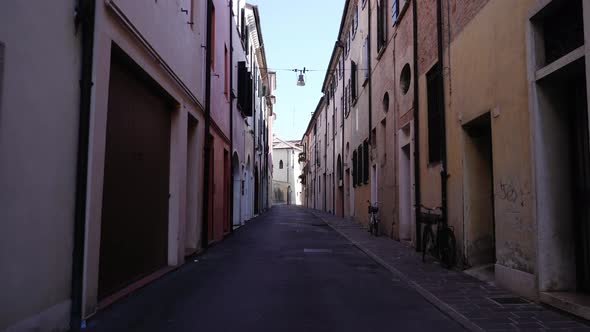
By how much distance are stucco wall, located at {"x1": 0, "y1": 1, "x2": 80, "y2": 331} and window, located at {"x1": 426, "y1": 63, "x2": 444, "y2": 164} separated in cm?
695

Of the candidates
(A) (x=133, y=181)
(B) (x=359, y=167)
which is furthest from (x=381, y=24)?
(A) (x=133, y=181)

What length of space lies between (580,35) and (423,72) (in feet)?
18.4

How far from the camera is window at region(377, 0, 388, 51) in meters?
15.5

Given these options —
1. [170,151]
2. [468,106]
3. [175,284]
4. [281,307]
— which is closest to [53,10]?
[281,307]

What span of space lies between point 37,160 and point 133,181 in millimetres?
2930

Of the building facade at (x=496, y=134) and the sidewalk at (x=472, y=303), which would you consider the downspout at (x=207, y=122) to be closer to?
the sidewalk at (x=472, y=303)

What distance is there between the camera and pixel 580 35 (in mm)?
5230

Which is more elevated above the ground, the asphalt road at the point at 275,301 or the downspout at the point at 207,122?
the downspout at the point at 207,122

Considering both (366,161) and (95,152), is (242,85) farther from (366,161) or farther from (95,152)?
(95,152)

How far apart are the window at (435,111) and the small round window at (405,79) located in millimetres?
2273

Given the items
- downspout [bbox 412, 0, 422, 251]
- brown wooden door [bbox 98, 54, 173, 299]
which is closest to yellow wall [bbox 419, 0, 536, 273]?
downspout [bbox 412, 0, 422, 251]

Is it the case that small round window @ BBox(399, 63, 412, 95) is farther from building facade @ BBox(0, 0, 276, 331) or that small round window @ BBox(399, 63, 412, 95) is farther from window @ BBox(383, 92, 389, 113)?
building facade @ BBox(0, 0, 276, 331)

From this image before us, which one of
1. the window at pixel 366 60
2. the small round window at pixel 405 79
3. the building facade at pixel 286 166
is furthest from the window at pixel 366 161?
the building facade at pixel 286 166

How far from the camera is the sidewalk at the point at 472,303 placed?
4.80m
